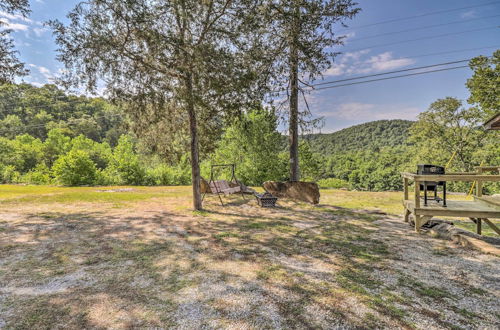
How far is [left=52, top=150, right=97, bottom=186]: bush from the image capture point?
50.2 feet

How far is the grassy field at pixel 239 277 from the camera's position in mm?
2123

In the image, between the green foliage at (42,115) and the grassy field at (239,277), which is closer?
the grassy field at (239,277)

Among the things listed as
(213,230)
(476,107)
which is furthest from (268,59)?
(476,107)

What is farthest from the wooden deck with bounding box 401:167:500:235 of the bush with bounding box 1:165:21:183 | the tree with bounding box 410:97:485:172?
the bush with bounding box 1:165:21:183

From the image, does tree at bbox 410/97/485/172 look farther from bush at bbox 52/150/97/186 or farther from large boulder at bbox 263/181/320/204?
bush at bbox 52/150/97/186

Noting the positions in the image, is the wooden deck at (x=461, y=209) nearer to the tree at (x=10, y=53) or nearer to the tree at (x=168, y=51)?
the tree at (x=168, y=51)

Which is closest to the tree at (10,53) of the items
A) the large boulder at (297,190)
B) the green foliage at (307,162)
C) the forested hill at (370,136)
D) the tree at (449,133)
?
the large boulder at (297,190)

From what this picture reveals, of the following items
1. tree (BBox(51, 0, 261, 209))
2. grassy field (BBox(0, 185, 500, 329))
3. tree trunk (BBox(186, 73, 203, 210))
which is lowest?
grassy field (BBox(0, 185, 500, 329))

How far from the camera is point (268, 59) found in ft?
24.7

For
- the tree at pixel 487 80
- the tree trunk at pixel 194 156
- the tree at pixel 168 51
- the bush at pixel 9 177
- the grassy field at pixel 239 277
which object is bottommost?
the grassy field at pixel 239 277

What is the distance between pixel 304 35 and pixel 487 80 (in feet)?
40.4

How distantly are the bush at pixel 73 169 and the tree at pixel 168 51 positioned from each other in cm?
1184

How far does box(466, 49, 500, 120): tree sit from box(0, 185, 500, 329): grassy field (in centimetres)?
1290

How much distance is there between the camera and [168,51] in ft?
17.9
